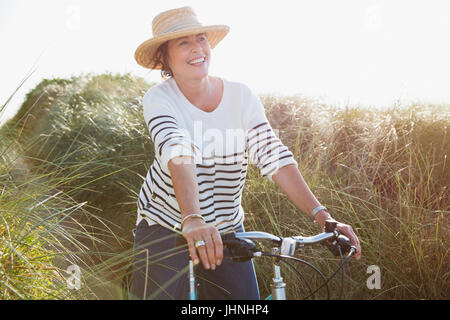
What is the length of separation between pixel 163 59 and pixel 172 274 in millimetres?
1237

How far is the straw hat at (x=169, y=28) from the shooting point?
8.10ft

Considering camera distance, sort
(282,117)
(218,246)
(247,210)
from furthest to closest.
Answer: (282,117) < (247,210) < (218,246)

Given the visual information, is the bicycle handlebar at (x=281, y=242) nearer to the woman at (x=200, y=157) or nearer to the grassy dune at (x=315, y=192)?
the woman at (x=200, y=157)

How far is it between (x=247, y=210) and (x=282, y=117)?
220 cm

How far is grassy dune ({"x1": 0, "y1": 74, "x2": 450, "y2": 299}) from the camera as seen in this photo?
2596 millimetres

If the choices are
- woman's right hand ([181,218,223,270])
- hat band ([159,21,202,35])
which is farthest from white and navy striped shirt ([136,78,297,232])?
woman's right hand ([181,218,223,270])

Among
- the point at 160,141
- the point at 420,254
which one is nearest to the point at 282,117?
the point at 420,254

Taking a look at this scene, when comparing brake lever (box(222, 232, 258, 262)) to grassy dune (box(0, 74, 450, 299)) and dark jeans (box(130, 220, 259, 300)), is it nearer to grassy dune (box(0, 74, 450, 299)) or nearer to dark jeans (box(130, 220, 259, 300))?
dark jeans (box(130, 220, 259, 300))

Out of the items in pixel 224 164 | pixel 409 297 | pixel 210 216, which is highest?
pixel 224 164

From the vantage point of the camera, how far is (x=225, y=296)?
236 centimetres

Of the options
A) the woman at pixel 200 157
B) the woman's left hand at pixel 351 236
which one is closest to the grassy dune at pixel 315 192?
the woman at pixel 200 157

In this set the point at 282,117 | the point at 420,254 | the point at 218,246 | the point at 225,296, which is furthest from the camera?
the point at 282,117

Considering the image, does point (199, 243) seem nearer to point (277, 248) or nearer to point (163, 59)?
point (277, 248)
